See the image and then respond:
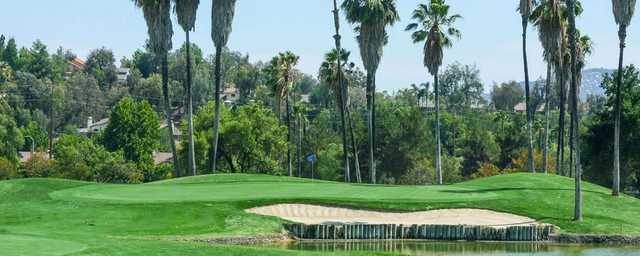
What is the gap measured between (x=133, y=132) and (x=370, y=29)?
1669 inches

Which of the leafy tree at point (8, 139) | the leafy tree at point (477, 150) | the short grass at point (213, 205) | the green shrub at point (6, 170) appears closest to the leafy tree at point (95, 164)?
the green shrub at point (6, 170)

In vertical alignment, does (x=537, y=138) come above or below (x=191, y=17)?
below

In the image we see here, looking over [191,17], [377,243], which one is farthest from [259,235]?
[191,17]

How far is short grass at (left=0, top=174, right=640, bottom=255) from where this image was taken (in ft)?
123

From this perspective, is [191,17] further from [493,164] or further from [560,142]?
[493,164]

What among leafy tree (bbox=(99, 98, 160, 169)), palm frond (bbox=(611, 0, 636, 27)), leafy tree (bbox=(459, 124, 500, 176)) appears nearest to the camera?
palm frond (bbox=(611, 0, 636, 27))

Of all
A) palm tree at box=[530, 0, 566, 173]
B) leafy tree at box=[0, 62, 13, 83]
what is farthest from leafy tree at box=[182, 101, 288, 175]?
leafy tree at box=[0, 62, 13, 83]

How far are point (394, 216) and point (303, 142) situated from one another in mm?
72947

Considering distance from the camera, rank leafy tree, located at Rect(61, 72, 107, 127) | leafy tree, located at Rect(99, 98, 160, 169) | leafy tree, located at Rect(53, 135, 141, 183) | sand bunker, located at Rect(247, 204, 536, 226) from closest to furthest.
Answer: sand bunker, located at Rect(247, 204, 536, 226), leafy tree, located at Rect(53, 135, 141, 183), leafy tree, located at Rect(99, 98, 160, 169), leafy tree, located at Rect(61, 72, 107, 127)

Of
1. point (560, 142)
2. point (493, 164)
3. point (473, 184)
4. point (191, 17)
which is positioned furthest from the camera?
point (493, 164)

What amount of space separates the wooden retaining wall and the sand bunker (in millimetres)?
1128

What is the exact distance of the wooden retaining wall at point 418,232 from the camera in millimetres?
46969

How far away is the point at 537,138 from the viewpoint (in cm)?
13262

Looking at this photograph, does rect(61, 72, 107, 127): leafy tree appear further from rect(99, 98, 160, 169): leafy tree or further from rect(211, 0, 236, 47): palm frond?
rect(211, 0, 236, 47): palm frond
